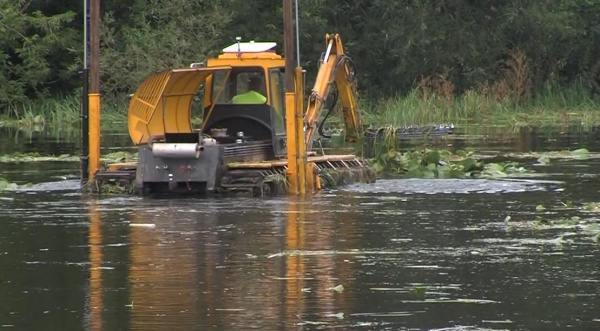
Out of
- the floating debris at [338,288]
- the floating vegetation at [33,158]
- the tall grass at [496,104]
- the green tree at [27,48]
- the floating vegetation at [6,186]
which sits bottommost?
the floating debris at [338,288]

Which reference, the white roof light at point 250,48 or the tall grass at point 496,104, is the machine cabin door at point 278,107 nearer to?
the white roof light at point 250,48

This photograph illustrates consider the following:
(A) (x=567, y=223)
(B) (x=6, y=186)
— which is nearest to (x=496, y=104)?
(B) (x=6, y=186)

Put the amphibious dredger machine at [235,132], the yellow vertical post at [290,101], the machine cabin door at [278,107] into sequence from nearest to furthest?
the amphibious dredger machine at [235,132], the yellow vertical post at [290,101], the machine cabin door at [278,107]

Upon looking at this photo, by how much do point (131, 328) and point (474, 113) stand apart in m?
43.0

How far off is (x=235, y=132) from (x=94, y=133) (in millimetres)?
2660

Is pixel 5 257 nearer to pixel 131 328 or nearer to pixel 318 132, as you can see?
pixel 131 328

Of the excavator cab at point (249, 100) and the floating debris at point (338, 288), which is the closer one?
the floating debris at point (338, 288)

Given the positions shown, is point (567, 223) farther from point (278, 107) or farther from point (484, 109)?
point (484, 109)

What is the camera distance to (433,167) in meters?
27.3

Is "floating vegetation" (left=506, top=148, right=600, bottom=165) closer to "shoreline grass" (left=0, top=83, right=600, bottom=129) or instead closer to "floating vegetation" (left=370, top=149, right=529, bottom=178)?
"floating vegetation" (left=370, top=149, right=529, bottom=178)

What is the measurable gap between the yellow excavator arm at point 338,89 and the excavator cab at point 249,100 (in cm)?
64

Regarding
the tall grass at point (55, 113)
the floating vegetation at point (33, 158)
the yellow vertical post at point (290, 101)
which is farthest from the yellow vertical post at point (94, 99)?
the tall grass at point (55, 113)

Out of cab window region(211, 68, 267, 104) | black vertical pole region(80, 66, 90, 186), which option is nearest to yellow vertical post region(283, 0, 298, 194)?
Result: cab window region(211, 68, 267, 104)

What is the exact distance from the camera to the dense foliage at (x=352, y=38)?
58500mm
